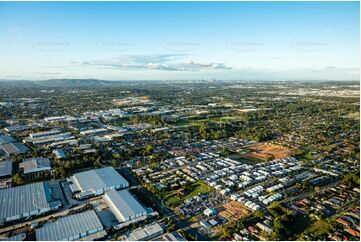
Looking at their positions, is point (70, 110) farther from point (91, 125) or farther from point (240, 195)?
point (240, 195)

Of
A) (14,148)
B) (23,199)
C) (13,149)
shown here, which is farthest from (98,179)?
(14,148)

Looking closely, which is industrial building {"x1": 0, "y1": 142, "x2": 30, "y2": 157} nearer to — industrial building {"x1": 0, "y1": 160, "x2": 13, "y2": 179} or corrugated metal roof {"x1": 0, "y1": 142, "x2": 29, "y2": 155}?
corrugated metal roof {"x1": 0, "y1": 142, "x2": 29, "y2": 155}

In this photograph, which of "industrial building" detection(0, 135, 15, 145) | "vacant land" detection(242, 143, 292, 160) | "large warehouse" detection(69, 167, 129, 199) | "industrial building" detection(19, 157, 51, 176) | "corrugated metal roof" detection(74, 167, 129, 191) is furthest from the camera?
"industrial building" detection(0, 135, 15, 145)

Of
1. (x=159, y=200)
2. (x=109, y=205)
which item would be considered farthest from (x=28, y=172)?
(x=159, y=200)

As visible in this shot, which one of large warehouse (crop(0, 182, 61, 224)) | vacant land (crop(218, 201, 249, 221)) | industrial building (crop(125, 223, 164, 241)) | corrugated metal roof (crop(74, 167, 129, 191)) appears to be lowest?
industrial building (crop(125, 223, 164, 241))

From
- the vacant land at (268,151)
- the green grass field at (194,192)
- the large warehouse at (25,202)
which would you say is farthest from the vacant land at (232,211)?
the vacant land at (268,151)

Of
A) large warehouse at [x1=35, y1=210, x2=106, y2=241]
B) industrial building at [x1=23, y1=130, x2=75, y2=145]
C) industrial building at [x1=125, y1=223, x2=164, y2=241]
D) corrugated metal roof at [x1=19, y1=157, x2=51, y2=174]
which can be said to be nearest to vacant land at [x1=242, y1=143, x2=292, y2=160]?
industrial building at [x1=125, y1=223, x2=164, y2=241]
